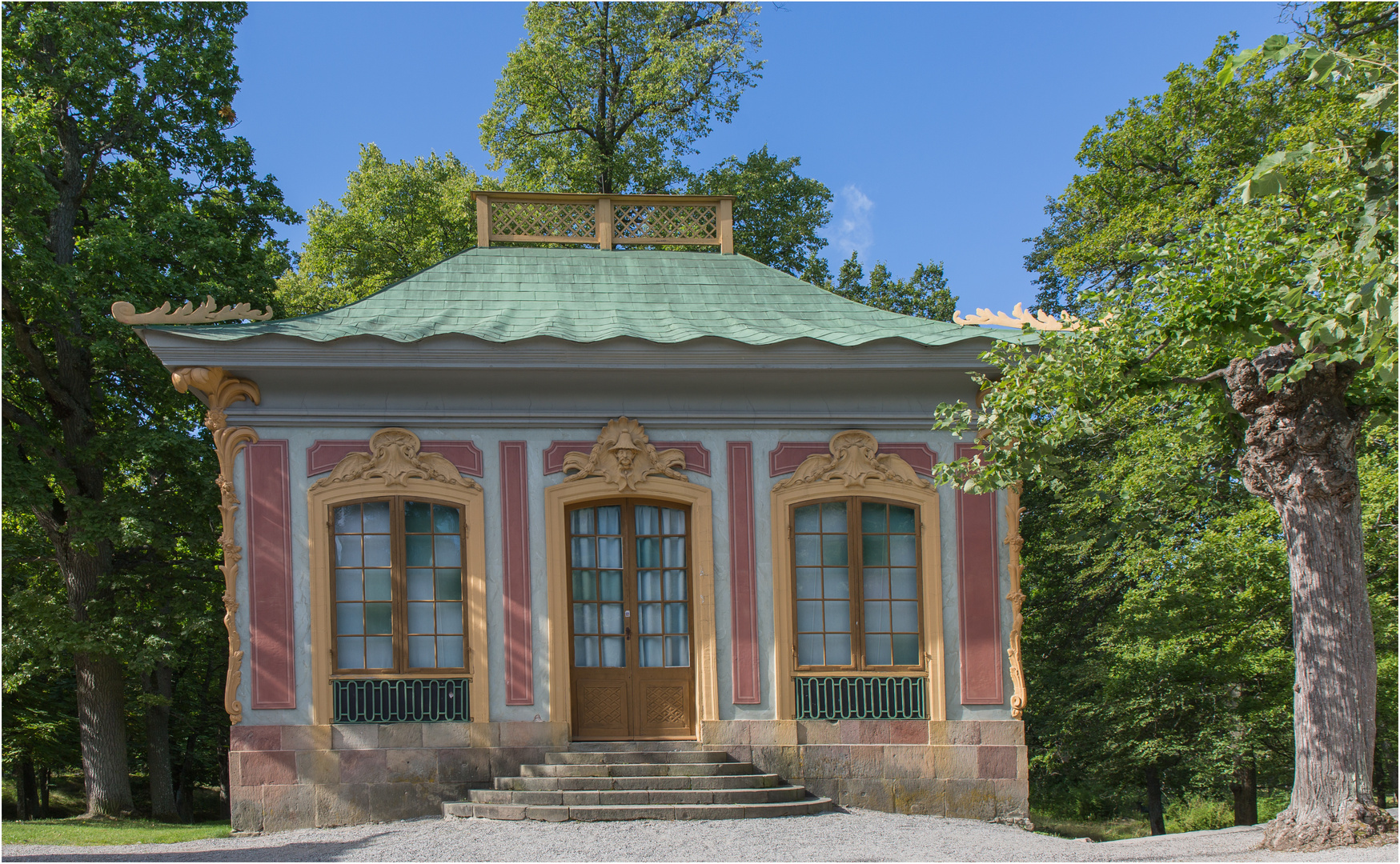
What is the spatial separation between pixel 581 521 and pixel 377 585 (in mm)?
1756

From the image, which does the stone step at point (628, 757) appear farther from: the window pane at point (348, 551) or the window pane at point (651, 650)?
the window pane at point (348, 551)

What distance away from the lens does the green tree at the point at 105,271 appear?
1362 centimetres

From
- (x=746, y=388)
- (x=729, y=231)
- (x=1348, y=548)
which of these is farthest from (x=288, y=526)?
(x=1348, y=548)

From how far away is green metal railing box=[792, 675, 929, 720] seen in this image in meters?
9.82

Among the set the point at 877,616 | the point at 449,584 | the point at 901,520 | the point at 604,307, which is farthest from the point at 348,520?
the point at 901,520

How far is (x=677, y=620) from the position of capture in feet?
32.9

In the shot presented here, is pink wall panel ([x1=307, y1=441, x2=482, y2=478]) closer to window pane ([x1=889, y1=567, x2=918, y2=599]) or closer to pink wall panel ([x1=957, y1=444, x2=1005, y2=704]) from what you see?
window pane ([x1=889, y1=567, x2=918, y2=599])

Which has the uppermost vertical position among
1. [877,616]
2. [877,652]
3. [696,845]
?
[877,616]

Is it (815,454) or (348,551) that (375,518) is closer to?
(348,551)

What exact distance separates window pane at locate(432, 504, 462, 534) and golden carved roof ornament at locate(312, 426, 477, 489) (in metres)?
0.23

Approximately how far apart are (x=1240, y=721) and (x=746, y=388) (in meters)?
11.1

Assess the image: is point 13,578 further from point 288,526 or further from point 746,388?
point 746,388

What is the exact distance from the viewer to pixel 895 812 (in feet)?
31.5

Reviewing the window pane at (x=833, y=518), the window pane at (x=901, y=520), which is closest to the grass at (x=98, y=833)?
the window pane at (x=833, y=518)
